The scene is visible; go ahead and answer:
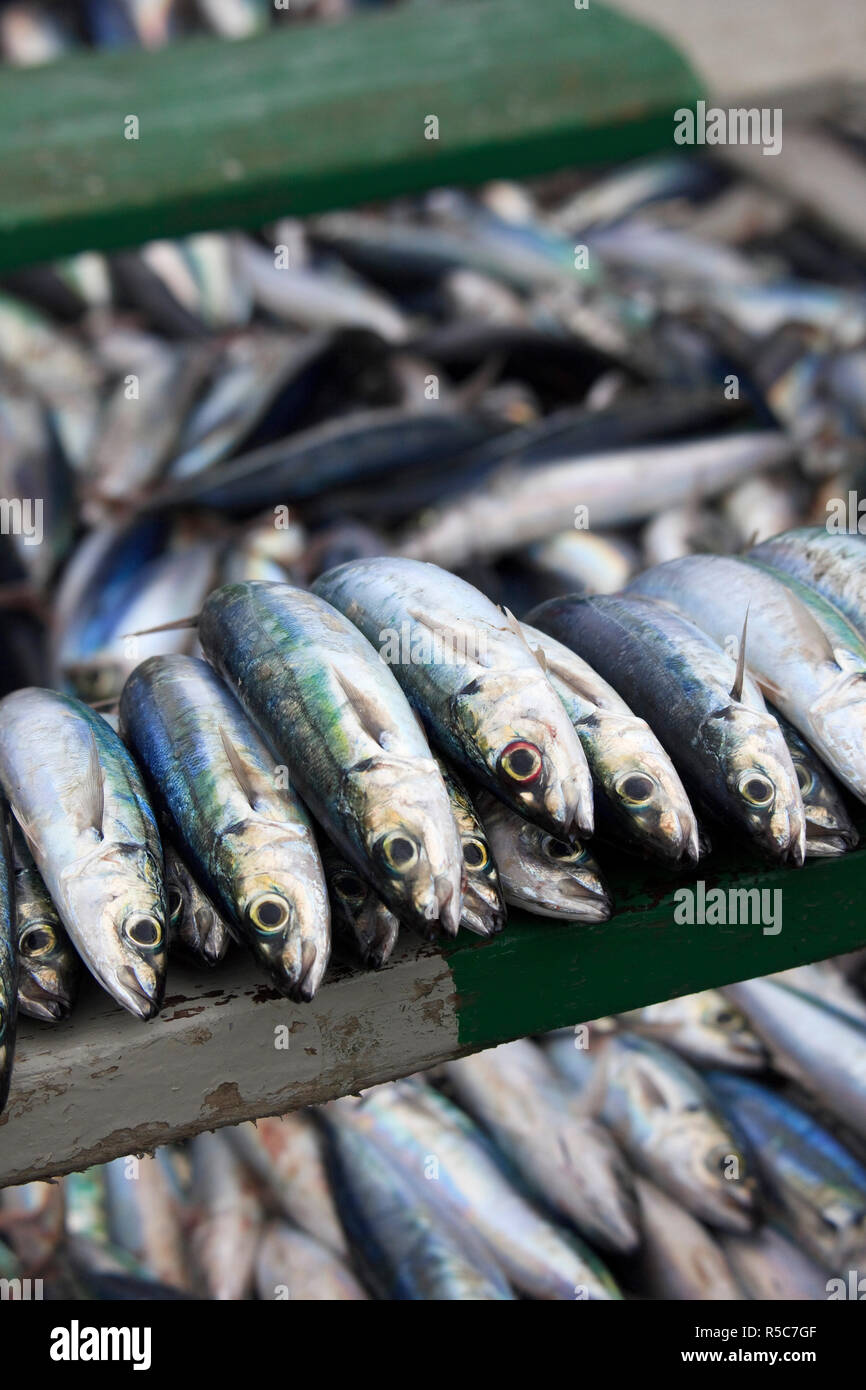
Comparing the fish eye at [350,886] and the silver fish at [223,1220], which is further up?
the fish eye at [350,886]

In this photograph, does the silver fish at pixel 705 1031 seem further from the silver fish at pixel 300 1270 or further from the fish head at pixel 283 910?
the fish head at pixel 283 910

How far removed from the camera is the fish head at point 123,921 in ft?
4.59

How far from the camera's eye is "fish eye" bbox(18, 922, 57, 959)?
1491mm

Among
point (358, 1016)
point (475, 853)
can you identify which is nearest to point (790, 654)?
point (475, 853)

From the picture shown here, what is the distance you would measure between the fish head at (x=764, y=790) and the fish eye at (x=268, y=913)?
0.58 meters

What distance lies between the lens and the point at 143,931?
1.42 meters

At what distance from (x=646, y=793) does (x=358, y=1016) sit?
1.57 feet

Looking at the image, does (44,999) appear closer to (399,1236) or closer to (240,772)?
(240,772)

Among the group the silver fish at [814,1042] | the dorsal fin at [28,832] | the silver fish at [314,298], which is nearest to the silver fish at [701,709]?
the dorsal fin at [28,832]

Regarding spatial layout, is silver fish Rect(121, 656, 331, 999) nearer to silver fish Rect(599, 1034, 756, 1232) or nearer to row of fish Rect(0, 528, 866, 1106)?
row of fish Rect(0, 528, 866, 1106)

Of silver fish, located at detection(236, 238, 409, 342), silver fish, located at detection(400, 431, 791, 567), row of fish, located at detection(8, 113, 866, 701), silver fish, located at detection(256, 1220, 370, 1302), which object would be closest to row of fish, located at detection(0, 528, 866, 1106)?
silver fish, located at detection(256, 1220, 370, 1302)

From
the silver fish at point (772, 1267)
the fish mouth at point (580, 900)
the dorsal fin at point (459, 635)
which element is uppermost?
the dorsal fin at point (459, 635)

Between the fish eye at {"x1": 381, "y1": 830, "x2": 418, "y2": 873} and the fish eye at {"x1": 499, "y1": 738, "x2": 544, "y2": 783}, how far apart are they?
0.16 m

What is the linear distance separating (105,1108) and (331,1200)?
4.11ft
